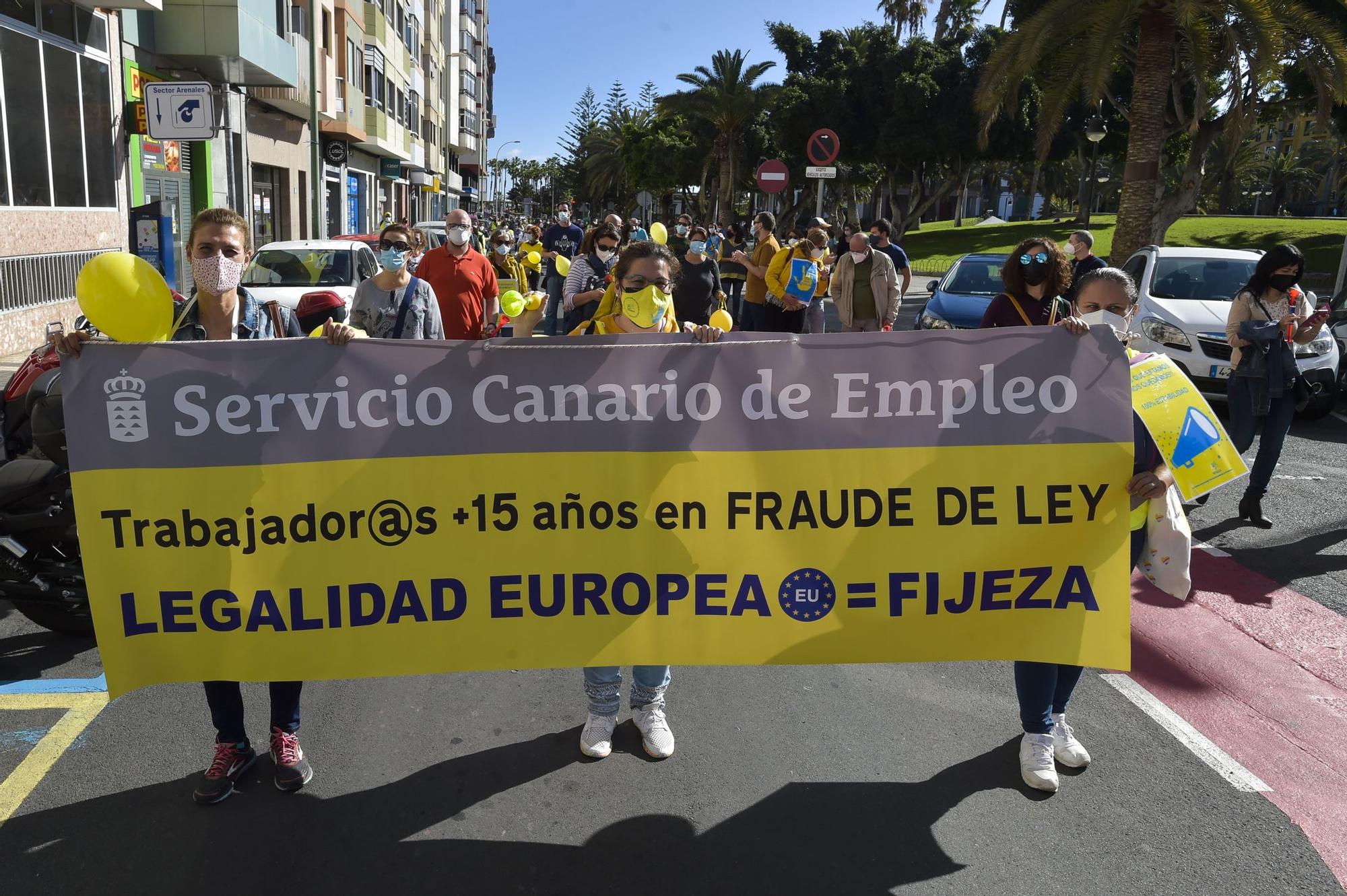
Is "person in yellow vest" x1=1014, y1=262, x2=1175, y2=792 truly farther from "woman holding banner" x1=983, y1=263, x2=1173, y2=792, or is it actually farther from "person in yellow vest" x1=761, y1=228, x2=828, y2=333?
"person in yellow vest" x1=761, y1=228, x2=828, y2=333

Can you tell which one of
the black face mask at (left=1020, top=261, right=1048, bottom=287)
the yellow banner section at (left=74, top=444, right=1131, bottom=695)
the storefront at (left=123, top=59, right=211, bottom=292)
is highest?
the storefront at (left=123, top=59, right=211, bottom=292)

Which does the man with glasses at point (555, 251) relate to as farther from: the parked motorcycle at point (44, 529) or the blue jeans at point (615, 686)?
the blue jeans at point (615, 686)

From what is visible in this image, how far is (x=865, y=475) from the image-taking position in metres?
3.15

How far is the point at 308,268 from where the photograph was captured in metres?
12.1

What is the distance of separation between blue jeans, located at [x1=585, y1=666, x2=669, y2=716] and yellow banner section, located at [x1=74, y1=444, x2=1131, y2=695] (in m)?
0.42

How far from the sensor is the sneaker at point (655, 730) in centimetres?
362

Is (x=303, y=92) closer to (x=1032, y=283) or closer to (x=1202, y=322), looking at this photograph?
(x=1202, y=322)

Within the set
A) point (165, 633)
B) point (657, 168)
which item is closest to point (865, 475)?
point (165, 633)

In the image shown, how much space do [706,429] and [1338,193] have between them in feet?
336

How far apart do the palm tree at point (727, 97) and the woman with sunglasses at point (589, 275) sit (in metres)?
36.3

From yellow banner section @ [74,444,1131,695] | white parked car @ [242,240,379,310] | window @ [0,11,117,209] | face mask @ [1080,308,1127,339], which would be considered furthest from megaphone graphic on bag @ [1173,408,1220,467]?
window @ [0,11,117,209]

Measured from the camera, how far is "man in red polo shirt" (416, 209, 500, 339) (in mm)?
7480

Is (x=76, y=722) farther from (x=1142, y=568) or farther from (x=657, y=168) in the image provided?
(x=657, y=168)

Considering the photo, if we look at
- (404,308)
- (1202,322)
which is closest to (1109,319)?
(404,308)
